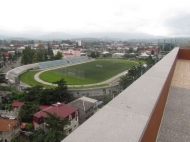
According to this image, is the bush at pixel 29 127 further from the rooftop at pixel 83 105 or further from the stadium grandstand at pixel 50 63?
the stadium grandstand at pixel 50 63

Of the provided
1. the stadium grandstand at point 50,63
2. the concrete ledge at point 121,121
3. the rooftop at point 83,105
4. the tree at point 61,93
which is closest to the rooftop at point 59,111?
the rooftop at point 83,105

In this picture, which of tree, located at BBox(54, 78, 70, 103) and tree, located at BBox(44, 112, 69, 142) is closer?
tree, located at BBox(44, 112, 69, 142)

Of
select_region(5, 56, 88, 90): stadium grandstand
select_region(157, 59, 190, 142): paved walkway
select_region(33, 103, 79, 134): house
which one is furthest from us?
select_region(5, 56, 88, 90): stadium grandstand

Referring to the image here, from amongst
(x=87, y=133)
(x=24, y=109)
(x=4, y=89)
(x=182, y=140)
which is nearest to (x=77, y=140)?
(x=87, y=133)

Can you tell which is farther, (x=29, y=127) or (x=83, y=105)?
(x=83, y=105)

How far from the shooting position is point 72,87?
51.6ft

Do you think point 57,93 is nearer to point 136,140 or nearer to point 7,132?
point 7,132

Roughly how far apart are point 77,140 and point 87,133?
0.08 metres

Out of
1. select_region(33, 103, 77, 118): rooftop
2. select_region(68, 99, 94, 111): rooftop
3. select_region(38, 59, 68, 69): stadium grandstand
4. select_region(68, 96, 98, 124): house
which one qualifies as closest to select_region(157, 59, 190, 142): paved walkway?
select_region(33, 103, 77, 118): rooftop

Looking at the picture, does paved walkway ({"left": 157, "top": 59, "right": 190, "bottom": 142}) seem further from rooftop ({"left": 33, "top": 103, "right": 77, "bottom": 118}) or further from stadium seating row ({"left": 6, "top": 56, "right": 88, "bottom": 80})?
stadium seating row ({"left": 6, "top": 56, "right": 88, "bottom": 80})

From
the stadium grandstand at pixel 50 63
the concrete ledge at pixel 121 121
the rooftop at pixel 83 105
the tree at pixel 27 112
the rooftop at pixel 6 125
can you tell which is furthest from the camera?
the stadium grandstand at pixel 50 63

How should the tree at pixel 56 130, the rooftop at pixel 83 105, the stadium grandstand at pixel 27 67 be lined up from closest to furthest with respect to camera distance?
the tree at pixel 56 130
the rooftop at pixel 83 105
the stadium grandstand at pixel 27 67

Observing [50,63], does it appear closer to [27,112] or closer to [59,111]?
[27,112]

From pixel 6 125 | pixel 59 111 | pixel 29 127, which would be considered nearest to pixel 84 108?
pixel 59 111
